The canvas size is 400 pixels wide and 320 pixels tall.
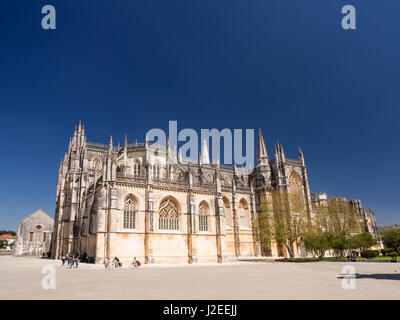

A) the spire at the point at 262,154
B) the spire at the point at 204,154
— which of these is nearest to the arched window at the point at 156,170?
the spire at the point at 262,154

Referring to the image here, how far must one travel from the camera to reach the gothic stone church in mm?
29938

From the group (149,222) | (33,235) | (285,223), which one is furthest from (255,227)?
(33,235)

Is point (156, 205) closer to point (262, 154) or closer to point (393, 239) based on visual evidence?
point (393, 239)

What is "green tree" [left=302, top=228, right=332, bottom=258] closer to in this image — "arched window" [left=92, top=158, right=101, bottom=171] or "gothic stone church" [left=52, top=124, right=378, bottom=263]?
"gothic stone church" [left=52, top=124, right=378, bottom=263]

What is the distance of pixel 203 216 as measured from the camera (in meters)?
36.2

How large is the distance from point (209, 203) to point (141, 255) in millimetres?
11252

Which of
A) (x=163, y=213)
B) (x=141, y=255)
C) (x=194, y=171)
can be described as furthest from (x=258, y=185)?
(x=141, y=255)

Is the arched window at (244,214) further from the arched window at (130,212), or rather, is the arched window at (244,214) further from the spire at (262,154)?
the arched window at (130,212)

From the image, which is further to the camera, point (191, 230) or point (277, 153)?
point (277, 153)

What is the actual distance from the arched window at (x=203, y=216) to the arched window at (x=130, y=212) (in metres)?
9.04

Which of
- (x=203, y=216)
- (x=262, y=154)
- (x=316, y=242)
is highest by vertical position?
(x=262, y=154)

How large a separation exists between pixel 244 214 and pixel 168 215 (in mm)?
18611

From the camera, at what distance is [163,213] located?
3319 centimetres
